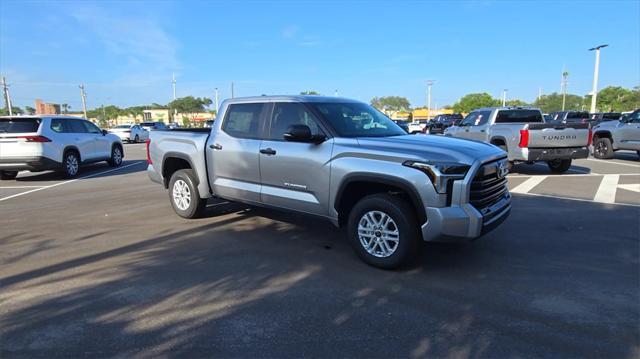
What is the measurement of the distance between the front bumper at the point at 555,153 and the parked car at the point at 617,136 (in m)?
4.47

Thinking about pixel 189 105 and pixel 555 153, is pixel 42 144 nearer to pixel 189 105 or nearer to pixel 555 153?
pixel 555 153

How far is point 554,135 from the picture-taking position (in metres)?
10.7

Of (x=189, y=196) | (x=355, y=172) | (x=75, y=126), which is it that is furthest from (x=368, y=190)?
(x=75, y=126)

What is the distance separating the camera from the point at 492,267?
4652 millimetres

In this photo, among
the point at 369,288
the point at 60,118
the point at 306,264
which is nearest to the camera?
→ the point at 369,288

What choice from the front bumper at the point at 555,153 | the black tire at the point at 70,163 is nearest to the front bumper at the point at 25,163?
the black tire at the point at 70,163

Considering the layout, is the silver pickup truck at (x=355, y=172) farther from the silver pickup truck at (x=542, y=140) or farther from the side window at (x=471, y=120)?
the side window at (x=471, y=120)

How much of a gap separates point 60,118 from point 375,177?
36.6 feet

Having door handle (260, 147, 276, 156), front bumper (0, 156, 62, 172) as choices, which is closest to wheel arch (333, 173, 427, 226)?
door handle (260, 147, 276, 156)

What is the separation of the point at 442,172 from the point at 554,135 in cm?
809

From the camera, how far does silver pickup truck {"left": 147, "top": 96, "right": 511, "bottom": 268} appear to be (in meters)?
4.15

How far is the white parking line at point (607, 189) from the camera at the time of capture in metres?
8.08

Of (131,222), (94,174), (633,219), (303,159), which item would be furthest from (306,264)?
(94,174)

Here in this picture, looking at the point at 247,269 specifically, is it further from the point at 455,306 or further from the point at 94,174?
the point at 94,174
